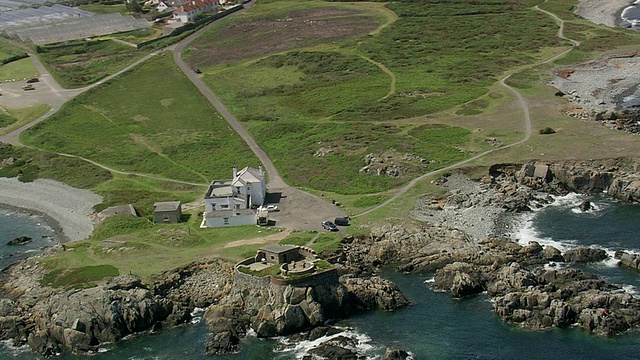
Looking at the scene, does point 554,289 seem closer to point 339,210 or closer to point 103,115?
point 339,210

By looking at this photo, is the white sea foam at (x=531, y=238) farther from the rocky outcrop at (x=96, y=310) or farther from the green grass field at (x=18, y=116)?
the green grass field at (x=18, y=116)

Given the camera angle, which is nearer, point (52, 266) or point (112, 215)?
point (52, 266)

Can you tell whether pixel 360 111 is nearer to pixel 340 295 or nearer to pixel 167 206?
pixel 167 206

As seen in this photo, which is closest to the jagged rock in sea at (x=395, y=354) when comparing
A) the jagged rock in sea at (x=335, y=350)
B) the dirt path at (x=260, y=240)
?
the jagged rock in sea at (x=335, y=350)

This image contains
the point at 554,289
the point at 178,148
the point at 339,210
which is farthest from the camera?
the point at 178,148

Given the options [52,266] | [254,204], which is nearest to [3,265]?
[52,266]

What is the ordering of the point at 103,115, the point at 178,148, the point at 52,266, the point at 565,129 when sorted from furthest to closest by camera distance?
the point at 103,115 → the point at 178,148 → the point at 565,129 → the point at 52,266
